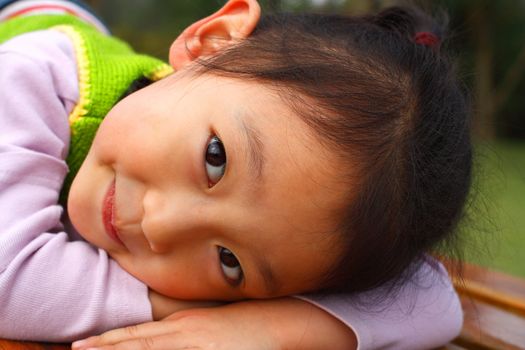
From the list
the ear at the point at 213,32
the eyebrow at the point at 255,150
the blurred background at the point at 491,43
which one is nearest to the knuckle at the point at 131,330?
the eyebrow at the point at 255,150

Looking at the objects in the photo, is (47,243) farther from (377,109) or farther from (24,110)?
(377,109)

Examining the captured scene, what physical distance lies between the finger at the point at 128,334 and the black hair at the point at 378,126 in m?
0.23

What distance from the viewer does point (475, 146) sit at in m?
0.97

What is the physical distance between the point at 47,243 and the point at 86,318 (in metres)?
0.11

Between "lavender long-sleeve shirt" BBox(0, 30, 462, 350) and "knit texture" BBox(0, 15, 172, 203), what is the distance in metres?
0.02

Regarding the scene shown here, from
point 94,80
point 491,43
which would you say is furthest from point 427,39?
point 491,43

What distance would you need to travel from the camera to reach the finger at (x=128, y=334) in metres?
0.76

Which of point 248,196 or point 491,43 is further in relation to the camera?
point 491,43

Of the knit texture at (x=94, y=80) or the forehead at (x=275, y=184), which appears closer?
the forehead at (x=275, y=184)

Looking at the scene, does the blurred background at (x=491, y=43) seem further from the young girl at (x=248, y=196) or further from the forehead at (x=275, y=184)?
the forehead at (x=275, y=184)

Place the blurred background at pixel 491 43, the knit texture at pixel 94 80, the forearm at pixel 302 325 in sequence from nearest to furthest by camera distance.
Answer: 1. the forearm at pixel 302 325
2. the knit texture at pixel 94 80
3. the blurred background at pixel 491 43

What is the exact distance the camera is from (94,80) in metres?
1.04

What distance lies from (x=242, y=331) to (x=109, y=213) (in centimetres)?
24

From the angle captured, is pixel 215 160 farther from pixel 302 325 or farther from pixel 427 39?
pixel 427 39
